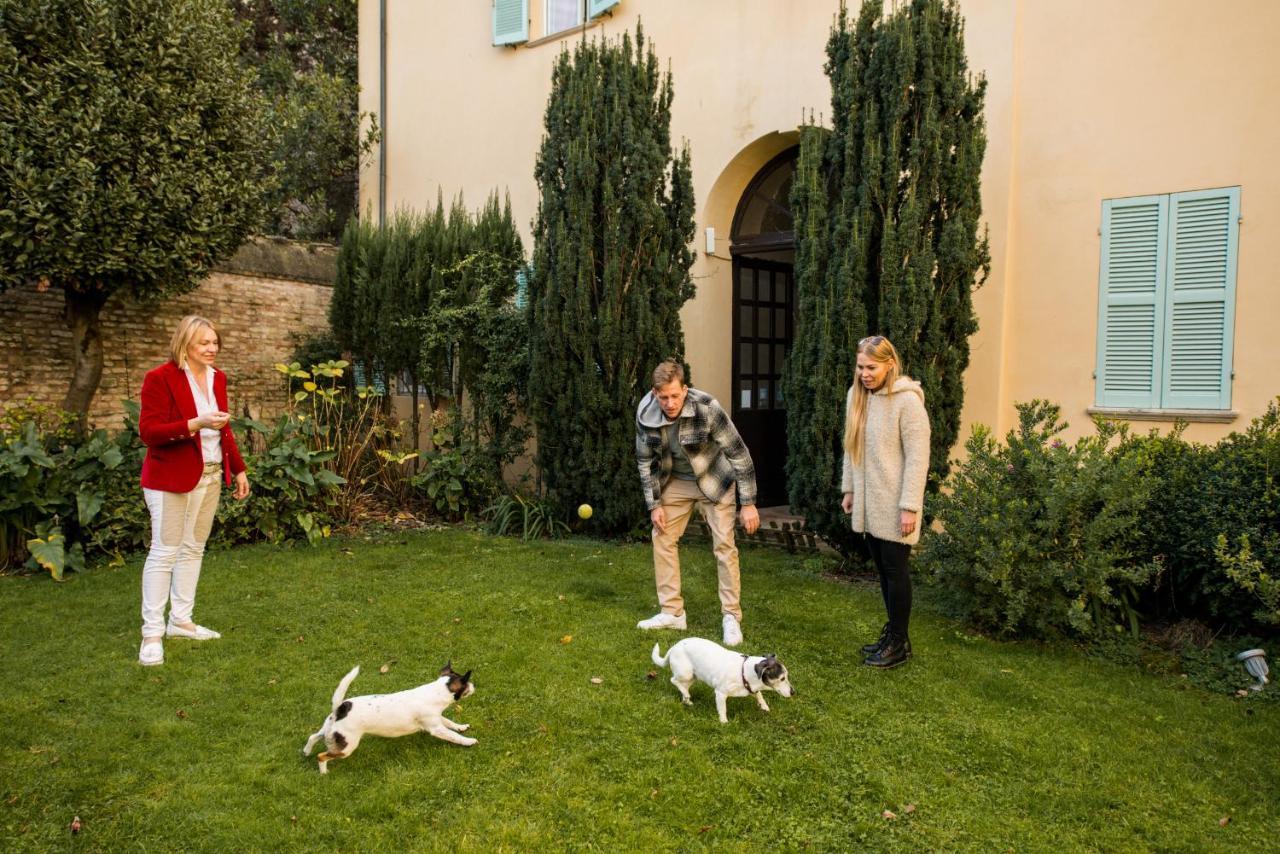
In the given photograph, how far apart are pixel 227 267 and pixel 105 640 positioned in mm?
6912

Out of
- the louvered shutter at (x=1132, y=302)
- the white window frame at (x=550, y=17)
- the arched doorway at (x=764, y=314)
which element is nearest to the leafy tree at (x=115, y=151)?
the white window frame at (x=550, y=17)

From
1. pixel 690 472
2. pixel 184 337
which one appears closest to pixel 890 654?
pixel 690 472

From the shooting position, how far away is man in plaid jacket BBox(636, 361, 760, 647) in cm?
504

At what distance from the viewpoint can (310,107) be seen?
12.9 metres

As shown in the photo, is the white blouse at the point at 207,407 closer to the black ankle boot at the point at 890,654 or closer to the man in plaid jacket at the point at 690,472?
the man in plaid jacket at the point at 690,472

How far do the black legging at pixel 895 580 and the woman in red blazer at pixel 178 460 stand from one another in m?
3.73

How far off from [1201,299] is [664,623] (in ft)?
15.2

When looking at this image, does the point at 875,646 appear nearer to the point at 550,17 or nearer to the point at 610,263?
the point at 610,263

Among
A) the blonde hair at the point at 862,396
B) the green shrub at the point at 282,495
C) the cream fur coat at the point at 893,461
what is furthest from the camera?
the green shrub at the point at 282,495

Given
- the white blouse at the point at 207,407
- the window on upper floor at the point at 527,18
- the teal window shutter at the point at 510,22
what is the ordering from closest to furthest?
the white blouse at the point at 207,407
the window on upper floor at the point at 527,18
the teal window shutter at the point at 510,22

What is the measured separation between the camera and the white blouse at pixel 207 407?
4918 millimetres

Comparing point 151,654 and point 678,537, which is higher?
point 678,537

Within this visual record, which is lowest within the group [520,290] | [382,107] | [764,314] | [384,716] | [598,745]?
[598,745]

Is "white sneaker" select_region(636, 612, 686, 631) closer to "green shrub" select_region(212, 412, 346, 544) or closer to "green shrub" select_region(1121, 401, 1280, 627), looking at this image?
"green shrub" select_region(1121, 401, 1280, 627)
